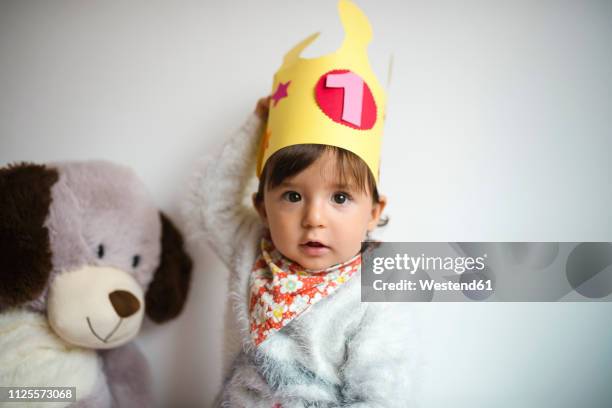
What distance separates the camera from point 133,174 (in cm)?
92

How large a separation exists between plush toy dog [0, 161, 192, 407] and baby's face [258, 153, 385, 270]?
13.3 inches

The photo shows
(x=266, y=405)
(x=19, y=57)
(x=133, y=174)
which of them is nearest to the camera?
(x=266, y=405)

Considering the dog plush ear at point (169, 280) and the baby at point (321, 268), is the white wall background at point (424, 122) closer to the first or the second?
the dog plush ear at point (169, 280)

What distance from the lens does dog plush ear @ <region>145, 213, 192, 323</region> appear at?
94 centimetres

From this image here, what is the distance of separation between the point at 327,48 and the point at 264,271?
0.54m

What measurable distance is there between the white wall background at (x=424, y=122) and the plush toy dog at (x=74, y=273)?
15cm

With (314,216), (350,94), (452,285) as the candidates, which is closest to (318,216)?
(314,216)

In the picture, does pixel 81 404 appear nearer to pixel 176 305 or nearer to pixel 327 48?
pixel 176 305

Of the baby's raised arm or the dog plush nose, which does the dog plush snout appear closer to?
the dog plush nose

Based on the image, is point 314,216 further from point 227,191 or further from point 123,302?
point 123,302

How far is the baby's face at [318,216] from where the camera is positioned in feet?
2.40

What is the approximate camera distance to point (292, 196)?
0.76m

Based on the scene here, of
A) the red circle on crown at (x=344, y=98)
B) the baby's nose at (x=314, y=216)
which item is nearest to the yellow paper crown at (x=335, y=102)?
the red circle on crown at (x=344, y=98)

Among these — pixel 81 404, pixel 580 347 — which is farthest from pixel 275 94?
pixel 580 347
